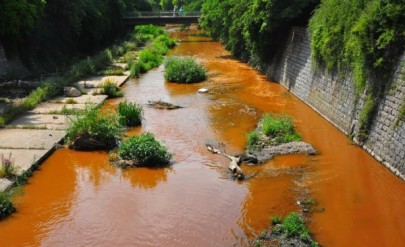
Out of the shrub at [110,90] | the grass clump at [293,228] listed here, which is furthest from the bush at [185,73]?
the grass clump at [293,228]

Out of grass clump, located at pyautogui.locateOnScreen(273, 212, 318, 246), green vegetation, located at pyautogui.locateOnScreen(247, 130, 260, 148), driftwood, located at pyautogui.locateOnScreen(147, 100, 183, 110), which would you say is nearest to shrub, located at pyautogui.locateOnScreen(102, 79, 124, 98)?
driftwood, located at pyautogui.locateOnScreen(147, 100, 183, 110)

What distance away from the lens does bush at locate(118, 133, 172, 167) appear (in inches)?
500

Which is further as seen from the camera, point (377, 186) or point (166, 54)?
point (166, 54)

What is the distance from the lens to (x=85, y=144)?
14.1 meters

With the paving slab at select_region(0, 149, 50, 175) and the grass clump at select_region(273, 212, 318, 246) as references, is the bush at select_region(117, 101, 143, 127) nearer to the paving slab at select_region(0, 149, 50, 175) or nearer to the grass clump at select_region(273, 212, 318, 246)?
the paving slab at select_region(0, 149, 50, 175)

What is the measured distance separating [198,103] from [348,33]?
7810 millimetres

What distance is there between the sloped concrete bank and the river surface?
0.46 meters

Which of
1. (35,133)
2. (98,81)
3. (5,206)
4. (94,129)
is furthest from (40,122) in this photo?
(98,81)

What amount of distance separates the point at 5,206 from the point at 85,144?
440cm

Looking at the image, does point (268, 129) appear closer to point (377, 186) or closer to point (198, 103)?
point (377, 186)

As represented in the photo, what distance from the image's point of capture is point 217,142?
587 inches

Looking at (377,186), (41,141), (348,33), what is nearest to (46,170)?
(41,141)

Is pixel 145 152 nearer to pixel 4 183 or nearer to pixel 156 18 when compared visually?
pixel 4 183

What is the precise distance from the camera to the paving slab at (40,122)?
15.6m
